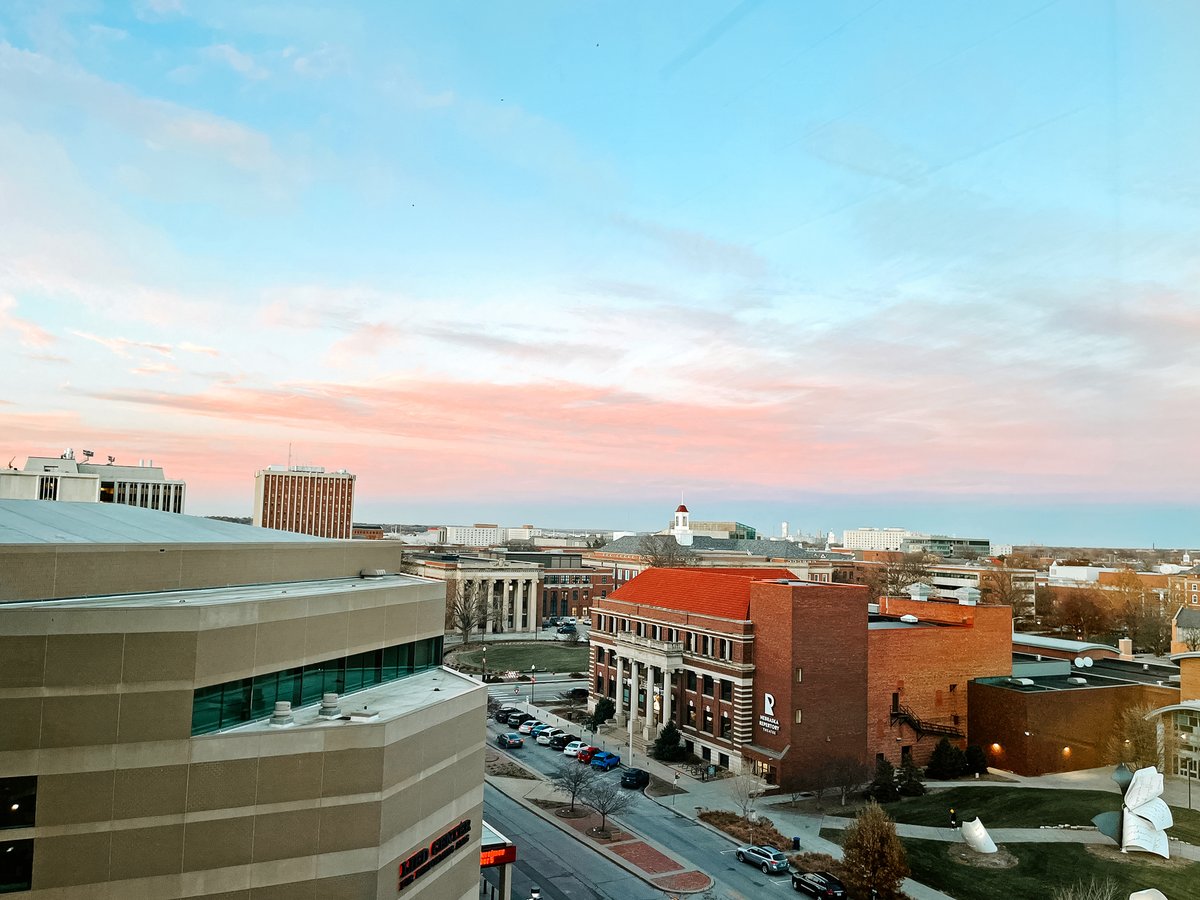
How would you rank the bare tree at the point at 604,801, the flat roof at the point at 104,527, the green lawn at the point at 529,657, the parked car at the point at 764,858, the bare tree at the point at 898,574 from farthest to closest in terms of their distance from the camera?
the bare tree at the point at 898,574, the green lawn at the point at 529,657, the bare tree at the point at 604,801, the parked car at the point at 764,858, the flat roof at the point at 104,527

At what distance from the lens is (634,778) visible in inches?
1975

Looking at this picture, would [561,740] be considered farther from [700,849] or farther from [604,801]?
[700,849]

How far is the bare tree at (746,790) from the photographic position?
4525 centimetres

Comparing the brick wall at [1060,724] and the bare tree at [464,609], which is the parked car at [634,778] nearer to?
the brick wall at [1060,724]

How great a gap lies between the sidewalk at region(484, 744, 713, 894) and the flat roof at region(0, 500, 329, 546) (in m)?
21.3

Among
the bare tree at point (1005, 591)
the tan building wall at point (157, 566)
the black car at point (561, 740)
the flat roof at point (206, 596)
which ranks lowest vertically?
the black car at point (561, 740)

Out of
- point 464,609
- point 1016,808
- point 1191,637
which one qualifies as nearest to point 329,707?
point 1016,808

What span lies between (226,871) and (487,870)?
20.7 meters

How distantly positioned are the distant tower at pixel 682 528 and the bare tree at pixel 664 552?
1.75m

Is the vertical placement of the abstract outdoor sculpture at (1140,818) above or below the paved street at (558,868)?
above

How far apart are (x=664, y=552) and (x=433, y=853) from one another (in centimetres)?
12241

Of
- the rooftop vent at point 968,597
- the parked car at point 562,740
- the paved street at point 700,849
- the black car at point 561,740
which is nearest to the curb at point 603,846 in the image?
the paved street at point 700,849

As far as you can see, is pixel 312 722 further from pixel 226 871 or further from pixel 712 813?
pixel 712 813

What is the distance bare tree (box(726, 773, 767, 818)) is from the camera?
4525cm
